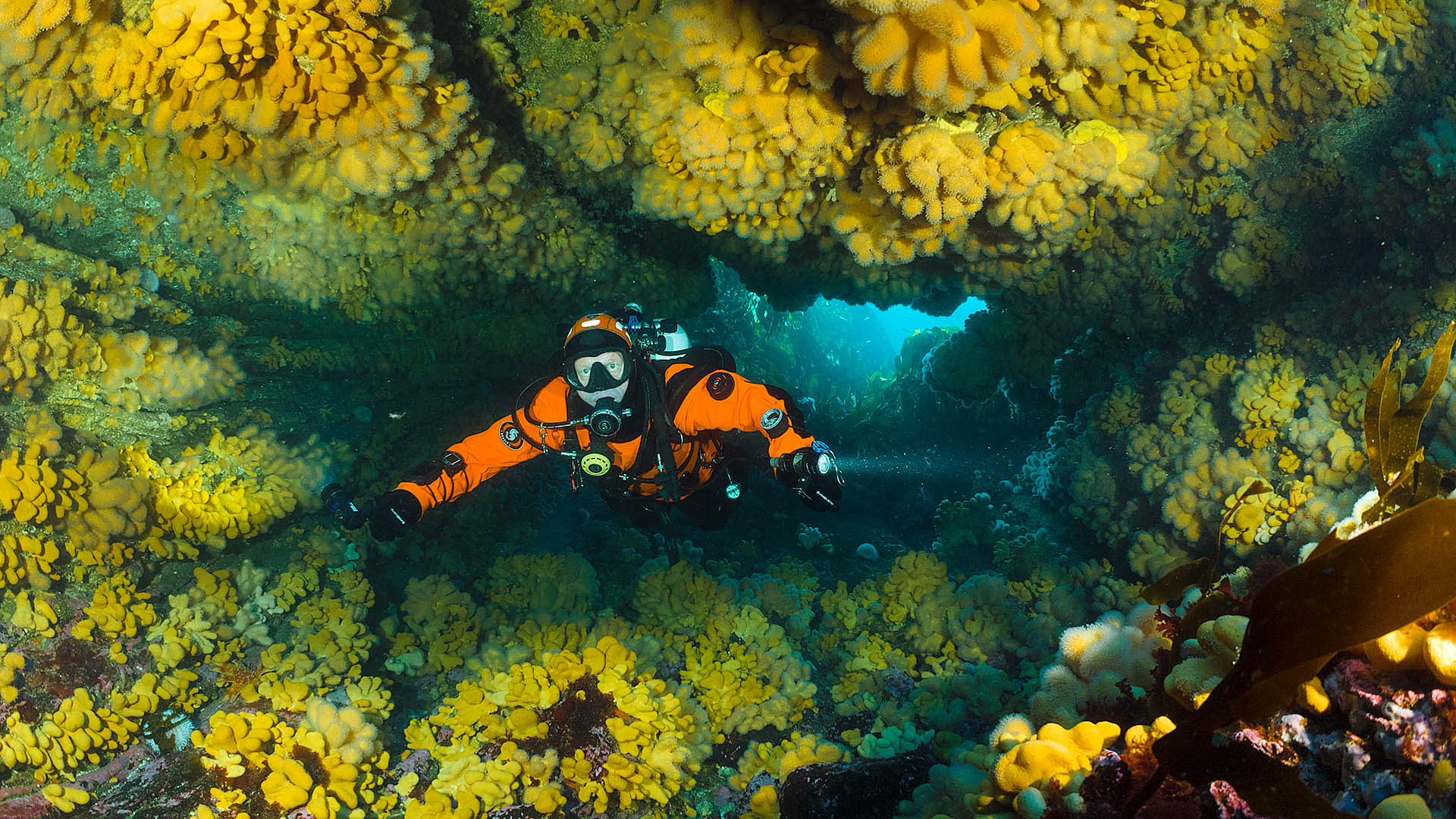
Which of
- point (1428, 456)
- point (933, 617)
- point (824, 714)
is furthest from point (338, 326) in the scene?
point (1428, 456)

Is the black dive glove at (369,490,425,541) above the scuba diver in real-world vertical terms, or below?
below

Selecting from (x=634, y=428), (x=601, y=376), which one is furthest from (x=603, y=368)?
(x=634, y=428)

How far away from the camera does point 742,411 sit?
441 centimetres

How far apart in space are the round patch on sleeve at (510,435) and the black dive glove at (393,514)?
27.8 inches

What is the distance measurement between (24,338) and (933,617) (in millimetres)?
5311

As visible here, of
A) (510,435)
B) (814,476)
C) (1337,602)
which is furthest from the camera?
(510,435)

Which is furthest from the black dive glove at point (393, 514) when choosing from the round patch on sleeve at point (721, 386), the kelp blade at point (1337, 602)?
the kelp blade at point (1337, 602)

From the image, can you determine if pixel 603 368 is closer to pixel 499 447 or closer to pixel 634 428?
pixel 634 428

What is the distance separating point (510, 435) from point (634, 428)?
2.86 feet

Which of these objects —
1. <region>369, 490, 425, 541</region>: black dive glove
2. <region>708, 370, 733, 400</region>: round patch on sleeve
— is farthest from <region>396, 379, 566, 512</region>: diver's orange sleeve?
<region>708, 370, 733, 400</region>: round patch on sleeve

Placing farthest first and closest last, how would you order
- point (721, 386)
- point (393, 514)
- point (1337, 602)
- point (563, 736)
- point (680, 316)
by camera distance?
point (680, 316)
point (721, 386)
point (393, 514)
point (563, 736)
point (1337, 602)

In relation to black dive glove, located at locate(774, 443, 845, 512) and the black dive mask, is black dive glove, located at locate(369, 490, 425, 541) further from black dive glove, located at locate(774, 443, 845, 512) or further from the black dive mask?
black dive glove, located at locate(774, 443, 845, 512)

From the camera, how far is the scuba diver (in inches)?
160

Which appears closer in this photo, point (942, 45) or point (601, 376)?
point (942, 45)
